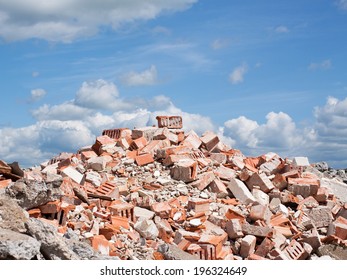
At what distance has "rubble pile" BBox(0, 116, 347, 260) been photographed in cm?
1213

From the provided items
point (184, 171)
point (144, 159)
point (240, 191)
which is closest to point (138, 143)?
point (144, 159)

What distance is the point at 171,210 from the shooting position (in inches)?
591

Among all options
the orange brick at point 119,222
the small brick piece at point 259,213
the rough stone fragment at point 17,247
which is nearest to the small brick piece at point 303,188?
the small brick piece at point 259,213

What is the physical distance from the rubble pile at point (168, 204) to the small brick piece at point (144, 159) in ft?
0.10

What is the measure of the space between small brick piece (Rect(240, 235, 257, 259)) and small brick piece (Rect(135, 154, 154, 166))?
4.61m

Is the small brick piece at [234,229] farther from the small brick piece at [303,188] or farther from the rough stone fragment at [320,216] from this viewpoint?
the small brick piece at [303,188]

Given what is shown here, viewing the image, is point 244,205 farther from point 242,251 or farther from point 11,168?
point 11,168

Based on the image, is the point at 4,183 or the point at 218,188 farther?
the point at 218,188

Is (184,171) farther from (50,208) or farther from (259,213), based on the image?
(50,208)

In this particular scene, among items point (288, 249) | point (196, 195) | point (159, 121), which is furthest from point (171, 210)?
point (159, 121)

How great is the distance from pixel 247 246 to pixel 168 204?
2358mm

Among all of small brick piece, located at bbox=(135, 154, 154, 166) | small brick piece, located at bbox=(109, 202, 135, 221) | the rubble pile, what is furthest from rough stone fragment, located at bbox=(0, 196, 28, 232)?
small brick piece, located at bbox=(135, 154, 154, 166)

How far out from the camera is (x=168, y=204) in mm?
15281

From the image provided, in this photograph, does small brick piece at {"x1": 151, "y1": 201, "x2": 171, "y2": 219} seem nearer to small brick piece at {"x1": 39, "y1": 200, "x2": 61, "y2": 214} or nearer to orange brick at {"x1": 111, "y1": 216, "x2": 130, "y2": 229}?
orange brick at {"x1": 111, "y1": 216, "x2": 130, "y2": 229}
